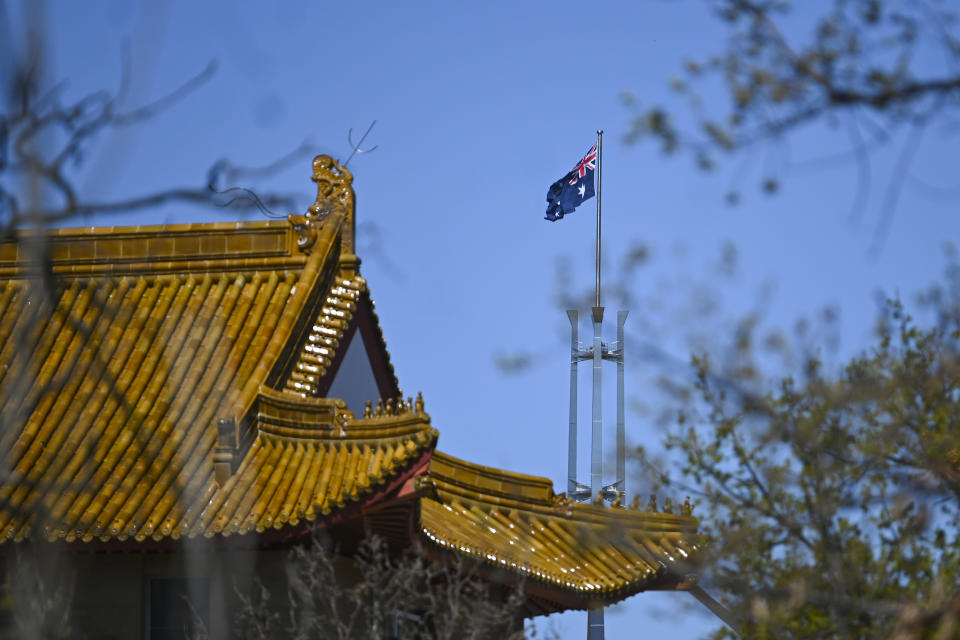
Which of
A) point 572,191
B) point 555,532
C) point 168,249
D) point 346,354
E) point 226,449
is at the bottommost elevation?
point 226,449

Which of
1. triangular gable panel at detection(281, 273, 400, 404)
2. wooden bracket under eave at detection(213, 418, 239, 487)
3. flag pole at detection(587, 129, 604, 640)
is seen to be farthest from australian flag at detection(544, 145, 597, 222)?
wooden bracket under eave at detection(213, 418, 239, 487)

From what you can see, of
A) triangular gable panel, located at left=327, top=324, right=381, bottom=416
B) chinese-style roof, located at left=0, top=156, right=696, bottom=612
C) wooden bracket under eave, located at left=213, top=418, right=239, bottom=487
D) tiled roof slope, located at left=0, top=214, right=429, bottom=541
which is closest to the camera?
chinese-style roof, located at left=0, top=156, right=696, bottom=612

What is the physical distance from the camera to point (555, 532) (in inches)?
598

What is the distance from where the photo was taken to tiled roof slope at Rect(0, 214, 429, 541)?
12.2m

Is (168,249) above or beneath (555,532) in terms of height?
above

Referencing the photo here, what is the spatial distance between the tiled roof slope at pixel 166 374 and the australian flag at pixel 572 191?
14.8 metres

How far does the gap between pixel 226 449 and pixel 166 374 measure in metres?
1.97

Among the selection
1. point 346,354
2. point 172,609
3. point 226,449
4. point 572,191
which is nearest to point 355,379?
point 346,354

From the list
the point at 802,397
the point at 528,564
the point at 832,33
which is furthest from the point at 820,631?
the point at 528,564

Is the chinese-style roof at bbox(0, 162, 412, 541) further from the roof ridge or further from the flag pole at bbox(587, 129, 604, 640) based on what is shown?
the flag pole at bbox(587, 129, 604, 640)

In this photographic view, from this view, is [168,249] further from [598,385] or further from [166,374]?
[598,385]

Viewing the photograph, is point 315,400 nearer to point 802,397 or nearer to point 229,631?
point 229,631

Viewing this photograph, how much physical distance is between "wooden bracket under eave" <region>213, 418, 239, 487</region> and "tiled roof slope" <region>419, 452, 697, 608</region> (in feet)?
5.62

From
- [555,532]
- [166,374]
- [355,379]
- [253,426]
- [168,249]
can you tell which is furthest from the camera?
[168,249]
